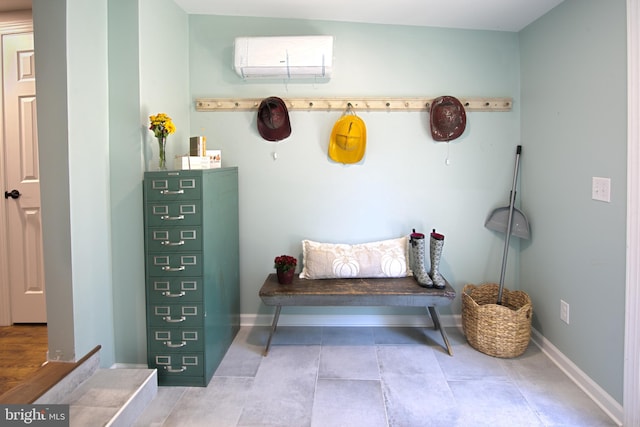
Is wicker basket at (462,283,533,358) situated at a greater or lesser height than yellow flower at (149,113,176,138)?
lesser

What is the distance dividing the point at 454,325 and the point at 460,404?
1056mm

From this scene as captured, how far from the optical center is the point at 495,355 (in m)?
2.64

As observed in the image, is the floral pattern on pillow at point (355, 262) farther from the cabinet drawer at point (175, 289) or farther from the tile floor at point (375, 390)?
the cabinet drawer at point (175, 289)

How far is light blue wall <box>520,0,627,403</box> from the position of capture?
2020 millimetres

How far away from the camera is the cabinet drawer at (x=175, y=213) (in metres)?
2.24

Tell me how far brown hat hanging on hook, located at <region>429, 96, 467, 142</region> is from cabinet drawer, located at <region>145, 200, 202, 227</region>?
1.81m

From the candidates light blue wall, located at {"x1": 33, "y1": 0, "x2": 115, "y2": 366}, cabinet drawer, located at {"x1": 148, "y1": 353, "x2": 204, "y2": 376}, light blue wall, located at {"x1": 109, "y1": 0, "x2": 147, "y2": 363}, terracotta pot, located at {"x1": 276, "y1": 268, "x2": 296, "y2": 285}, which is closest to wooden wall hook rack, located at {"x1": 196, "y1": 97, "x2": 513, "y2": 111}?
light blue wall, located at {"x1": 109, "y1": 0, "x2": 147, "y2": 363}

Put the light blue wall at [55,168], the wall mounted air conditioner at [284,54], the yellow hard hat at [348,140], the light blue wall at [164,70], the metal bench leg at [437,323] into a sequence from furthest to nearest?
the yellow hard hat at [348,140], the wall mounted air conditioner at [284,54], the metal bench leg at [437,323], the light blue wall at [164,70], the light blue wall at [55,168]

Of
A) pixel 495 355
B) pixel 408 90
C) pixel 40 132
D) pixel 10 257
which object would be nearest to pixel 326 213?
pixel 408 90

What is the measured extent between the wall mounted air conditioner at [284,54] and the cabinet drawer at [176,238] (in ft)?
4.25

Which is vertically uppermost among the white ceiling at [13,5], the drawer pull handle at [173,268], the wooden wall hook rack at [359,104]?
the white ceiling at [13,5]

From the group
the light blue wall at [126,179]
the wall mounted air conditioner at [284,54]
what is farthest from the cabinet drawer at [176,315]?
the wall mounted air conditioner at [284,54]

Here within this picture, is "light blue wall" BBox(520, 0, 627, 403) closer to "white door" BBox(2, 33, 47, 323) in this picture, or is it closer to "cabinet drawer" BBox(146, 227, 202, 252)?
"cabinet drawer" BBox(146, 227, 202, 252)

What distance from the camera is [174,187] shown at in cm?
223
